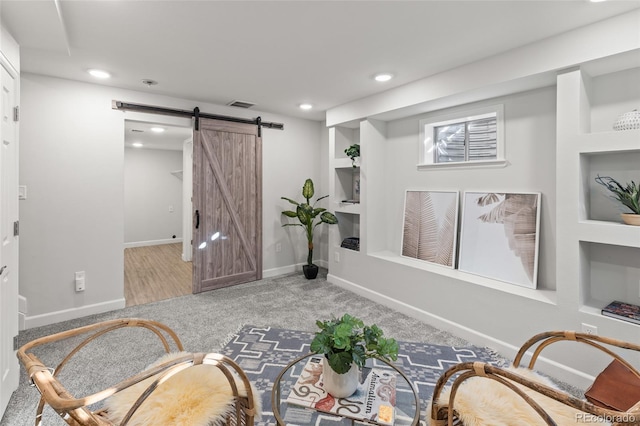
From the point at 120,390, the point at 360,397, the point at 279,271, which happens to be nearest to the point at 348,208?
the point at 279,271

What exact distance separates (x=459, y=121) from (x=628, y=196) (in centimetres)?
159

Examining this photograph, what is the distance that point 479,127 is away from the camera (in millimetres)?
3211

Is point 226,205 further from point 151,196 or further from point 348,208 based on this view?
point 151,196

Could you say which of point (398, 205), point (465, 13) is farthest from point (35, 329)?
point (465, 13)

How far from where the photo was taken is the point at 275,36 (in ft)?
7.73

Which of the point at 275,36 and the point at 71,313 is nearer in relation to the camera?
the point at 275,36

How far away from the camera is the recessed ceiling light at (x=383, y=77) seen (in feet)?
10.1

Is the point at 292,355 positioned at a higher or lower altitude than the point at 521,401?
lower

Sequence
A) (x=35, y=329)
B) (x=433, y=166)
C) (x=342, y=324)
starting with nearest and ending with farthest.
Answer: (x=342, y=324), (x=35, y=329), (x=433, y=166)

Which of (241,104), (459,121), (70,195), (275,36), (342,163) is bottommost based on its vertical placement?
(70,195)

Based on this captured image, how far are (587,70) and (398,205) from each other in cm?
214

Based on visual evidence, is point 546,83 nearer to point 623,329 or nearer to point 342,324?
point 623,329

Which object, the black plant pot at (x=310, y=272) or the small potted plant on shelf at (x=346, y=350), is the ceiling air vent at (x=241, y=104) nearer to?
the black plant pot at (x=310, y=272)

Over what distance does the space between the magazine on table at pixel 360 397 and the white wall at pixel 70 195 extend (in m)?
2.93
